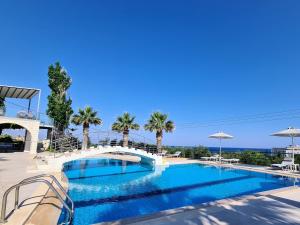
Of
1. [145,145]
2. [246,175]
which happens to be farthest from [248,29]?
[145,145]

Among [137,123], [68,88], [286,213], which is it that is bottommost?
[286,213]

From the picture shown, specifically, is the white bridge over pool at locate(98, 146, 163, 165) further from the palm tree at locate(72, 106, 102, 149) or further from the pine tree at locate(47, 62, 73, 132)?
the pine tree at locate(47, 62, 73, 132)

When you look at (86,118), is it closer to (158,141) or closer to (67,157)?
(158,141)

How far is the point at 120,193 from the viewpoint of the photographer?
33.0ft

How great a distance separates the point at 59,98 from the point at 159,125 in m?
11.5

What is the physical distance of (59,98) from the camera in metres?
26.6

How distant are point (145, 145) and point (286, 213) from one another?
17.2m

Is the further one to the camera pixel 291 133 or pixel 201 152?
pixel 201 152

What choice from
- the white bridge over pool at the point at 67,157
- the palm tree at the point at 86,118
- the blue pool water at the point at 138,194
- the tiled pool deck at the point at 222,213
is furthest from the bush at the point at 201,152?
the tiled pool deck at the point at 222,213

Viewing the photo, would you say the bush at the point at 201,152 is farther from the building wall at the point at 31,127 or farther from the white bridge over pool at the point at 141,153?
the building wall at the point at 31,127

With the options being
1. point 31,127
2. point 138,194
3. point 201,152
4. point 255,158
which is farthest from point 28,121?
point 255,158

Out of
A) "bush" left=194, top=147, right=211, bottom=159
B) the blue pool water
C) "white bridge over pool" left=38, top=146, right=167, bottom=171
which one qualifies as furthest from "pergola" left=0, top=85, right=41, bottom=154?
"bush" left=194, top=147, right=211, bottom=159

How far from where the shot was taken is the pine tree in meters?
26.1

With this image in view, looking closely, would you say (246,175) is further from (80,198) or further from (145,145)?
(80,198)
